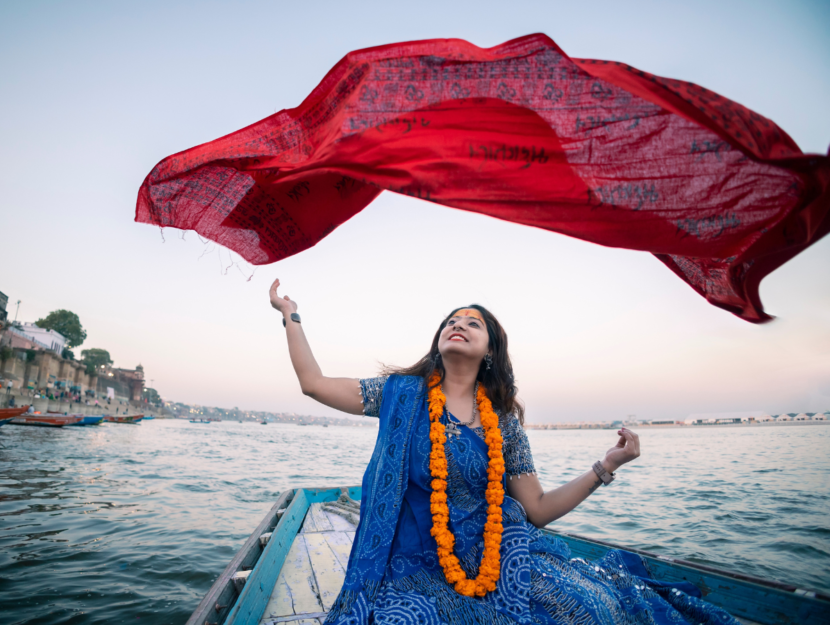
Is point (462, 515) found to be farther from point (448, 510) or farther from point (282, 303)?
point (282, 303)

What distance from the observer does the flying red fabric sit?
171 cm

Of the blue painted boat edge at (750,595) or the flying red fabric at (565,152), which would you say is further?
the blue painted boat edge at (750,595)

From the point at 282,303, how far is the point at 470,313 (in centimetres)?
113

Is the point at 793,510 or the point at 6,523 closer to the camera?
the point at 6,523

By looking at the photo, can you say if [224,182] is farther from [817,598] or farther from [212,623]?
[817,598]

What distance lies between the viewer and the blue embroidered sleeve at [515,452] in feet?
7.73

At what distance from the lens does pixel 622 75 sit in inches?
72.7

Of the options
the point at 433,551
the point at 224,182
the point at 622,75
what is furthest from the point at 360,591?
the point at 622,75

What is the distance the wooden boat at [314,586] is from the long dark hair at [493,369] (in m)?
1.74

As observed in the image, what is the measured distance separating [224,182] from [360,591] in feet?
7.16

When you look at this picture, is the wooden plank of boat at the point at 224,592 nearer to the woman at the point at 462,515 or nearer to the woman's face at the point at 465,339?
the woman at the point at 462,515

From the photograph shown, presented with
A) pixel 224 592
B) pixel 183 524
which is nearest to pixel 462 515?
pixel 224 592

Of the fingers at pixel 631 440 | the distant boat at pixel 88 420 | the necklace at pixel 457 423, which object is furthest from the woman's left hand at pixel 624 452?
the distant boat at pixel 88 420

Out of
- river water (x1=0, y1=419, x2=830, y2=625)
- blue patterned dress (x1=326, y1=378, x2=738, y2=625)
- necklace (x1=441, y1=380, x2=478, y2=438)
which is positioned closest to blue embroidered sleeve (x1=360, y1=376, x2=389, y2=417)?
blue patterned dress (x1=326, y1=378, x2=738, y2=625)
